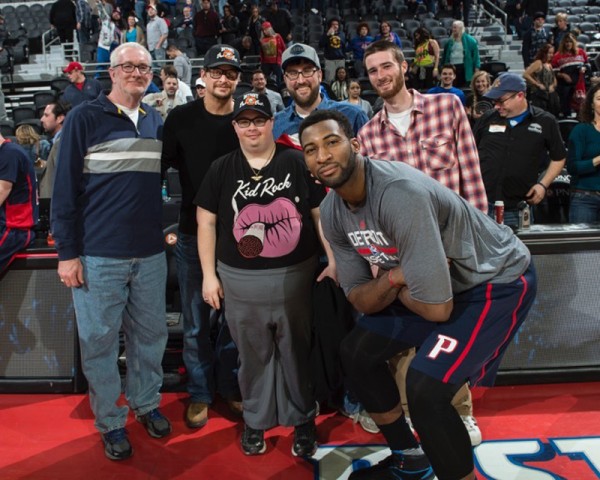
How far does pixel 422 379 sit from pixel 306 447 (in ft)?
3.05

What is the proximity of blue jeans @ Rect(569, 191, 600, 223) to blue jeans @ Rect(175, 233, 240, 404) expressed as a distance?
256 centimetres

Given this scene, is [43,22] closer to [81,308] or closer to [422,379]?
[81,308]

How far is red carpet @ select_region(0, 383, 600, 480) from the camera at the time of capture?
2.94 m

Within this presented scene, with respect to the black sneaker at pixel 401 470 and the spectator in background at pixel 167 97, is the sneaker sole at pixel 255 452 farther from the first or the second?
the spectator in background at pixel 167 97

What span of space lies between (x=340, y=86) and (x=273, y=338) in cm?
718

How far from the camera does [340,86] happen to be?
9664mm

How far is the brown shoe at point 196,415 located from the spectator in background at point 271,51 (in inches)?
306

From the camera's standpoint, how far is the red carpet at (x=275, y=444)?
2.94m

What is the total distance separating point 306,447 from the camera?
3074 millimetres

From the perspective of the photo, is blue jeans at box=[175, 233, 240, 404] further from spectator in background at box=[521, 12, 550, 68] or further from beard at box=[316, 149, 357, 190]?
spectator in background at box=[521, 12, 550, 68]

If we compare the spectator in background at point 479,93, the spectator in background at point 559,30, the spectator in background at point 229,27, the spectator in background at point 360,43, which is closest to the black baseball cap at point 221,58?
the spectator in background at point 479,93

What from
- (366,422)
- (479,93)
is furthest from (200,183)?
(479,93)

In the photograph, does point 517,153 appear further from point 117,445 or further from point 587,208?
point 117,445

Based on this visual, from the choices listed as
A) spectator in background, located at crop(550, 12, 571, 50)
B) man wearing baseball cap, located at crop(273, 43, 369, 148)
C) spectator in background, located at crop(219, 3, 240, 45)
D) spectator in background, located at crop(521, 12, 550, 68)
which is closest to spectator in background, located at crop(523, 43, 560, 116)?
spectator in background, located at crop(550, 12, 571, 50)
